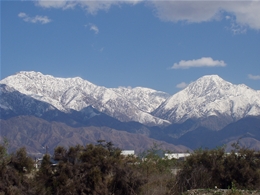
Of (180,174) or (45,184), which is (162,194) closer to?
(180,174)

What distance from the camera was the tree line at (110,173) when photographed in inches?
1107

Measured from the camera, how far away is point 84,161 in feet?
101

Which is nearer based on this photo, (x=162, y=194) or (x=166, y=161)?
(x=162, y=194)

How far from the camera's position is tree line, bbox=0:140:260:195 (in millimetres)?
28109

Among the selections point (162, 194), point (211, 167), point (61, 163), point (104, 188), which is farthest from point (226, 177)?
point (61, 163)

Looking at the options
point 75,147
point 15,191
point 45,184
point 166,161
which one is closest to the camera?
point 15,191

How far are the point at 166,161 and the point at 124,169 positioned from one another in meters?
9.98

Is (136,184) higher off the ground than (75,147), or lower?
lower

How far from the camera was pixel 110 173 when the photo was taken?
30.6 m

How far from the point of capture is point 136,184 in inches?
1200

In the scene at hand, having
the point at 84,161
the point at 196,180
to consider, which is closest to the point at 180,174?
the point at 196,180

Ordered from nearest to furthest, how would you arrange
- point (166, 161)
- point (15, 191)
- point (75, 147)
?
point (15, 191), point (75, 147), point (166, 161)

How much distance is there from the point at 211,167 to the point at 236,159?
1.83 m

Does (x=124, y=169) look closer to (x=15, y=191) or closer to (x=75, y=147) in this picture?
(x=75, y=147)
